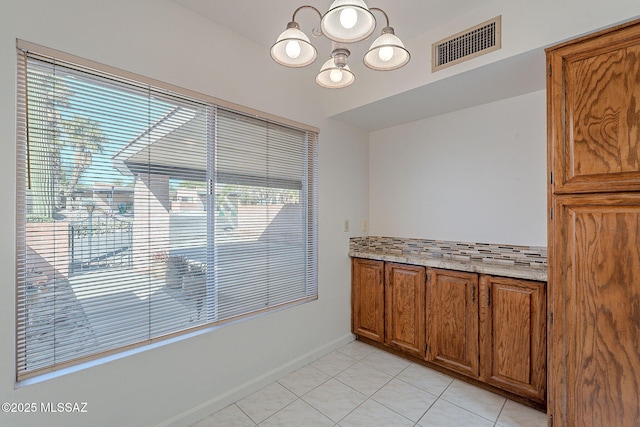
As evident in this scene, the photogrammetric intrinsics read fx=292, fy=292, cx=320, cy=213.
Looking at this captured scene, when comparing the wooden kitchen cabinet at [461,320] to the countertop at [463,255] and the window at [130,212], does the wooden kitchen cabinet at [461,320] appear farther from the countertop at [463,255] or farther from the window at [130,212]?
the window at [130,212]

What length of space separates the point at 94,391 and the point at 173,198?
3.59ft

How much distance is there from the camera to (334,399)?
6.91 ft

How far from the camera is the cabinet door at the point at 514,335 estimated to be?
1.93 metres

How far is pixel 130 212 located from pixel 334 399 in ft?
6.07


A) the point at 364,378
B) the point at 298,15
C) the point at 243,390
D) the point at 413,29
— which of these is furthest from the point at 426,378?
the point at 298,15

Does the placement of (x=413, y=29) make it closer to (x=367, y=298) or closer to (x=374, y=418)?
(x=367, y=298)

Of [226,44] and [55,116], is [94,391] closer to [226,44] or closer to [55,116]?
[55,116]

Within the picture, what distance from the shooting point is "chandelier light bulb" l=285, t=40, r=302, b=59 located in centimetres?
137

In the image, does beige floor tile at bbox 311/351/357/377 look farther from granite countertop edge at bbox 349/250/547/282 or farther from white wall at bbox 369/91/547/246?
white wall at bbox 369/91/547/246

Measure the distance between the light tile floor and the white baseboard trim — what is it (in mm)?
36

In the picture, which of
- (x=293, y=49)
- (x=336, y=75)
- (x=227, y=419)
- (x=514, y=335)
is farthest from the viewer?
(x=514, y=335)

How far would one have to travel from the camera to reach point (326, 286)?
2811 mm

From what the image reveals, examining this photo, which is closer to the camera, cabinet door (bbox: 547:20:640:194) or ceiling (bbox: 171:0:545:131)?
cabinet door (bbox: 547:20:640:194)

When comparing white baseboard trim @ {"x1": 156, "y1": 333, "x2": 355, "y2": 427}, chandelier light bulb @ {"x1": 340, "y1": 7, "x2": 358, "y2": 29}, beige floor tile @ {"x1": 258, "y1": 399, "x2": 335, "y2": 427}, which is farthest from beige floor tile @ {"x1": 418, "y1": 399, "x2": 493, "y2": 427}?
chandelier light bulb @ {"x1": 340, "y1": 7, "x2": 358, "y2": 29}
